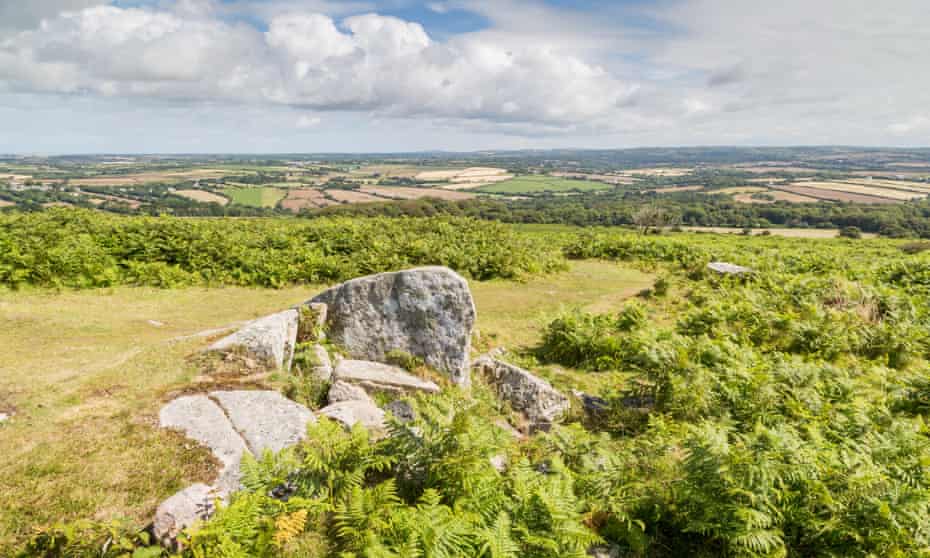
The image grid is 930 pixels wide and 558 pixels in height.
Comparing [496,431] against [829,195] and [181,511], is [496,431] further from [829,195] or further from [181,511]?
[829,195]

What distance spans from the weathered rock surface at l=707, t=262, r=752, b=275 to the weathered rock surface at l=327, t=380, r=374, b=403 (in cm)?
1886

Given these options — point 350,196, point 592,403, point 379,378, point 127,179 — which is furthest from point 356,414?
point 127,179

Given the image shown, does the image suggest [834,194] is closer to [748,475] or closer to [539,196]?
[539,196]

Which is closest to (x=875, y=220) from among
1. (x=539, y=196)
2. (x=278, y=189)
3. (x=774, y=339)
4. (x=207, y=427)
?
(x=539, y=196)

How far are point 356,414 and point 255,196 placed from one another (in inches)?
3835

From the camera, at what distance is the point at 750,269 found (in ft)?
74.2

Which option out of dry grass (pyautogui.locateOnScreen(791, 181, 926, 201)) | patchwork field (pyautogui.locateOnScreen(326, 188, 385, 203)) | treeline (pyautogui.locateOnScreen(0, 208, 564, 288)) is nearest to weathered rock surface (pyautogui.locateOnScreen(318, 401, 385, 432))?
treeline (pyautogui.locateOnScreen(0, 208, 564, 288))

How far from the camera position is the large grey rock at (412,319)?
11336 millimetres

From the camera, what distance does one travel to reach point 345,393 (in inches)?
367

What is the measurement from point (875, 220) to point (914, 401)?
8909 cm

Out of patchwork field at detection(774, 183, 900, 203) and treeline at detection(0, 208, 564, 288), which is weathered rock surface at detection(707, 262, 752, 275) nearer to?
treeline at detection(0, 208, 564, 288)

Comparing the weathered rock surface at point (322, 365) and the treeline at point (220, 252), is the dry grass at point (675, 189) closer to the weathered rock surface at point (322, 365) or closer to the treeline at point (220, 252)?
the treeline at point (220, 252)

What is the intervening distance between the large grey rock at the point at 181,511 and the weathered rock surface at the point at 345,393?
338 centimetres

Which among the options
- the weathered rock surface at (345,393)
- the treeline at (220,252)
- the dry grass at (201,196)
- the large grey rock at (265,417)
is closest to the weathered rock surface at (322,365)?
the weathered rock surface at (345,393)
